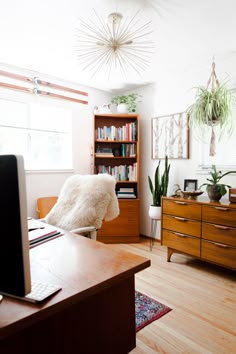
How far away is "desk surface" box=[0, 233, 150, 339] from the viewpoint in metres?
0.61

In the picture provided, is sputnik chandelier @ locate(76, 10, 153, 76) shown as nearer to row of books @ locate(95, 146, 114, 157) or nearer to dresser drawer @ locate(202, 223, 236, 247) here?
row of books @ locate(95, 146, 114, 157)

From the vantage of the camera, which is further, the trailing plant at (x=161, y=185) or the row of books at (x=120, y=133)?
the row of books at (x=120, y=133)

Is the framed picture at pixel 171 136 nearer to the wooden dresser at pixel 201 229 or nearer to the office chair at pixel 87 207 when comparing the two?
the wooden dresser at pixel 201 229

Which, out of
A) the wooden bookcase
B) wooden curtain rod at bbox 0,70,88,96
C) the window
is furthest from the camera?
the wooden bookcase

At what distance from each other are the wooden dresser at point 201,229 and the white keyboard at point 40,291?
1.95 meters

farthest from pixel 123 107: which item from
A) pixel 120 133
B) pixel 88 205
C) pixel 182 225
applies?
pixel 88 205

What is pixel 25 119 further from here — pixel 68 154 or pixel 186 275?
pixel 186 275

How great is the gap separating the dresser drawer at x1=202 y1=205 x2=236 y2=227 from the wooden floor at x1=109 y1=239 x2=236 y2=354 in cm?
61

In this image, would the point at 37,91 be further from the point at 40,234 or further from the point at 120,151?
the point at 40,234

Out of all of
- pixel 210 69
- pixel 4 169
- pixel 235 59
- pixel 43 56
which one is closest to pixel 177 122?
pixel 210 69

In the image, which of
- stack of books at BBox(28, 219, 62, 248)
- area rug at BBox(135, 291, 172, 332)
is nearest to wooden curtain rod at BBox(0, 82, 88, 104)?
stack of books at BBox(28, 219, 62, 248)

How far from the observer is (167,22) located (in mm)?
2045

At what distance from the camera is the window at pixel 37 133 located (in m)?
3.01

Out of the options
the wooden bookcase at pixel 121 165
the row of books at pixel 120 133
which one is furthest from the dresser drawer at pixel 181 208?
the row of books at pixel 120 133
